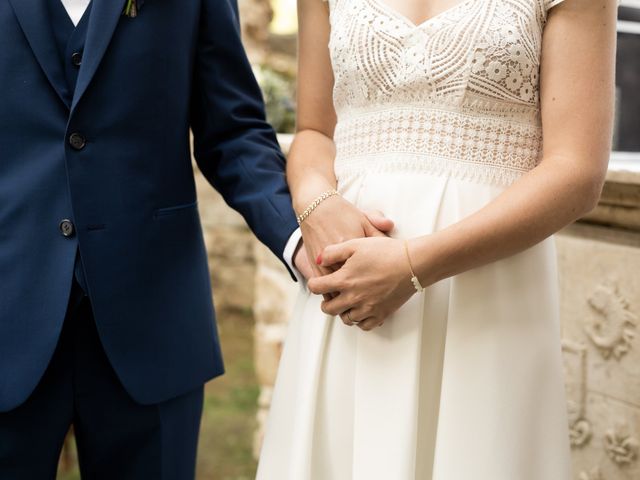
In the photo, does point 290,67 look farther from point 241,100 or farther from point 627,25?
point 241,100

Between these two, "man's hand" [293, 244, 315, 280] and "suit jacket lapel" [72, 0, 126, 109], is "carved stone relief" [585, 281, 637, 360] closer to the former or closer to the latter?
"man's hand" [293, 244, 315, 280]

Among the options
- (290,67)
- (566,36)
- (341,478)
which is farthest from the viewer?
(290,67)

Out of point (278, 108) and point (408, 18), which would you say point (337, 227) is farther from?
point (278, 108)

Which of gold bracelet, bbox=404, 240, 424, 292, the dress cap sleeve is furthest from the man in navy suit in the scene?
the dress cap sleeve

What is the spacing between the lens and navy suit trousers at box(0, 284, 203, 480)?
156cm

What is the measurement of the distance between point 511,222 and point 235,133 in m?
0.69

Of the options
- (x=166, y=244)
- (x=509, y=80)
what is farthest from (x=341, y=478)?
(x=509, y=80)

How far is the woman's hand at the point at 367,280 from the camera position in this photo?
52.8 inches

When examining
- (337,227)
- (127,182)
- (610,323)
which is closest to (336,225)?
(337,227)

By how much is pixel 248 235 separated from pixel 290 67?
1.64 m

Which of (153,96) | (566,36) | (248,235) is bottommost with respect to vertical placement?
(248,235)

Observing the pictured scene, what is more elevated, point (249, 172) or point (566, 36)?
point (566, 36)

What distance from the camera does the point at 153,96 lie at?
1.60 m

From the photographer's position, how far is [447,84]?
1394 mm
